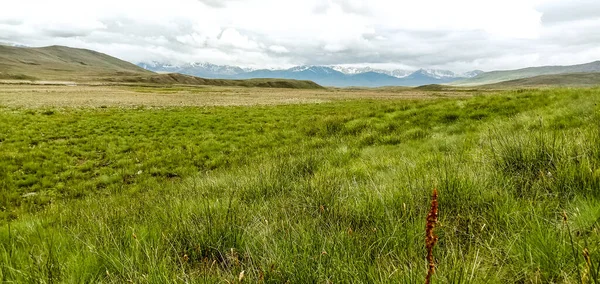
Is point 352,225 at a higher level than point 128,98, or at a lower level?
lower

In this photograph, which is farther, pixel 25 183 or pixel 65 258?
pixel 25 183

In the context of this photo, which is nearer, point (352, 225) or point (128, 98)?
point (352, 225)

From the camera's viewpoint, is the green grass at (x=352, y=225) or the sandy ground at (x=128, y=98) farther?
the sandy ground at (x=128, y=98)

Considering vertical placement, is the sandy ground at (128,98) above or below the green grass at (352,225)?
above

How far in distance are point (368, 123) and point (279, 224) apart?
1433 cm

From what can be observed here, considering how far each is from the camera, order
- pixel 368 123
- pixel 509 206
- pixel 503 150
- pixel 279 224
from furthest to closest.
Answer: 1. pixel 368 123
2. pixel 503 150
3. pixel 279 224
4. pixel 509 206

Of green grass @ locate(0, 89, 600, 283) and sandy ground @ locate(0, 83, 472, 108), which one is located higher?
sandy ground @ locate(0, 83, 472, 108)

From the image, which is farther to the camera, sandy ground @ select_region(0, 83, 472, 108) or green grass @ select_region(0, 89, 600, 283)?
sandy ground @ select_region(0, 83, 472, 108)

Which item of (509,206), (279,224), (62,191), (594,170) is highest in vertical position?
(594,170)

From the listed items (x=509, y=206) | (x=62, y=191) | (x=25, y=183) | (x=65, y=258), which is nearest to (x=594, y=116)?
(x=509, y=206)

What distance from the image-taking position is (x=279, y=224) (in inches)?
149

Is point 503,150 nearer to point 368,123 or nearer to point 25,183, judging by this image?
point 368,123

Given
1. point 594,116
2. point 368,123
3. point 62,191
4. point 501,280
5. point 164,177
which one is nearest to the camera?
point 501,280

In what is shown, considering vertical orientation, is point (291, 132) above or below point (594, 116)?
below
